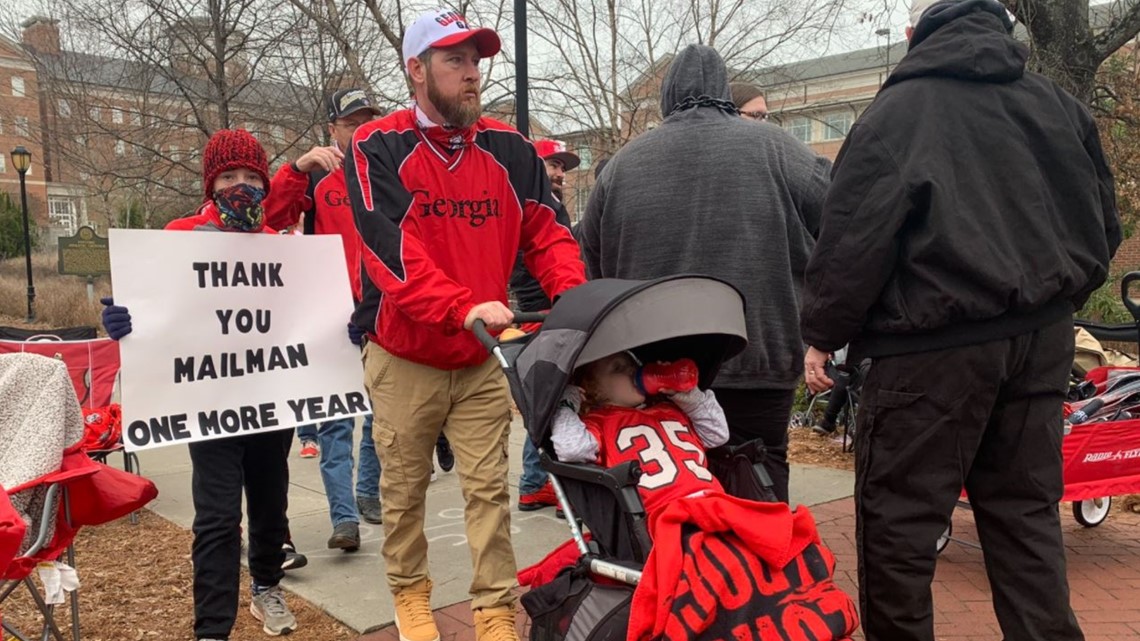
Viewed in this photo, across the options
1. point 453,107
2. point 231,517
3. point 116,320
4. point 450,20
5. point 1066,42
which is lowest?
point 231,517

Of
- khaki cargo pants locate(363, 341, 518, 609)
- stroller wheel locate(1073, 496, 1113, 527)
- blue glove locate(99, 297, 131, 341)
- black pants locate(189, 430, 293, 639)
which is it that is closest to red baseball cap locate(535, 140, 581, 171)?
khaki cargo pants locate(363, 341, 518, 609)

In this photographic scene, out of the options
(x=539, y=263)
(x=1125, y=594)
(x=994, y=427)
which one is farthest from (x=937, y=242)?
(x=1125, y=594)

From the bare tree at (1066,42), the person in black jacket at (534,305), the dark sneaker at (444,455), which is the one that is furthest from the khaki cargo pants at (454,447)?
the bare tree at (1066,42)

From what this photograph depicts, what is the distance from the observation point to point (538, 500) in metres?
5.60

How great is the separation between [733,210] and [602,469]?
1290mm

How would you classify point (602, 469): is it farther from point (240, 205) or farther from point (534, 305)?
point (534, 305)

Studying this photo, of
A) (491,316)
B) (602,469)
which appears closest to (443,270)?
(491,316)

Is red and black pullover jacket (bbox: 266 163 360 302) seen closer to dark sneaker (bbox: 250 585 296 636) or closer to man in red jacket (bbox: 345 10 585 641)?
man in red jacket (bbox: 345 10 585 641)

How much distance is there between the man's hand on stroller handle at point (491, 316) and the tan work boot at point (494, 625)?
1122 mm

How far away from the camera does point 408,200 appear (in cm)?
317

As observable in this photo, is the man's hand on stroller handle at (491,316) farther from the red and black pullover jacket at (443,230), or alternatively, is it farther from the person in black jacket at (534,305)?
the person in black jacket at (534,305)

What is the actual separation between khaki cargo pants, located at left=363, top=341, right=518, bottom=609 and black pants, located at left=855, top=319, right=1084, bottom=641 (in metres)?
1.32

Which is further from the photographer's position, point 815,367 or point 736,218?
point 736,218

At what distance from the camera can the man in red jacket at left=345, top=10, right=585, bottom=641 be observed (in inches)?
125
